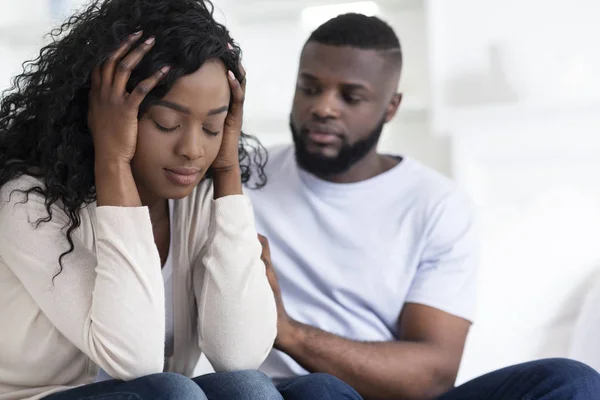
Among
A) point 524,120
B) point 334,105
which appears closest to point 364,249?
point 334,105

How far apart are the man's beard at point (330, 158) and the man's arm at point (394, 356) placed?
0.30 metres

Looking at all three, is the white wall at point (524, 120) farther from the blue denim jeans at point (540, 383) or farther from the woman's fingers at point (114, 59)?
the woman's fingers at point (114, 59)

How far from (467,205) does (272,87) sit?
934 millimetres

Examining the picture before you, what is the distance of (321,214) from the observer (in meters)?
1.66

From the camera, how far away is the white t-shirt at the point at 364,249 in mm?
1614

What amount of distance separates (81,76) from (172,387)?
1.42 feet

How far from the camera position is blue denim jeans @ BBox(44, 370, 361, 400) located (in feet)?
3.53

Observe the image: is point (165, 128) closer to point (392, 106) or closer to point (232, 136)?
point (232, 136)

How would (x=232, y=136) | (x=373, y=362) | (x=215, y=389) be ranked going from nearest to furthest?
(x=215, y=389)
(x=232, y=136)
(x=373, y=362)

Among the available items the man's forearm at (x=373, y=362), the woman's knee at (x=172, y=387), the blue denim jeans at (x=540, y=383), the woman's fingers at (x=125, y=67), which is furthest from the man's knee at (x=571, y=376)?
the woman's fingers at (x=125, y=67)

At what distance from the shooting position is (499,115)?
2.21m

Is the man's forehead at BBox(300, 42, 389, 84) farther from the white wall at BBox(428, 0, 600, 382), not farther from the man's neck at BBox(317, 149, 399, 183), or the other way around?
the white wall at BBox(428, 0, 600, 382)

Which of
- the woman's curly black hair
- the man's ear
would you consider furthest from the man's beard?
the woman's curly black hair

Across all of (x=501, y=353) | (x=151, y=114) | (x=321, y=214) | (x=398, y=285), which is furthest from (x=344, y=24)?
(x=501, y=353)
